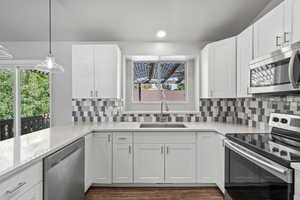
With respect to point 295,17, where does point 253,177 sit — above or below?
below

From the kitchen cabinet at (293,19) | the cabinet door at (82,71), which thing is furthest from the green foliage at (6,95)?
the kitchen cabinet at (293,19)

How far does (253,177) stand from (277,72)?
2.90 feet

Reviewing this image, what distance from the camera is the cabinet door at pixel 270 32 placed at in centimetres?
211

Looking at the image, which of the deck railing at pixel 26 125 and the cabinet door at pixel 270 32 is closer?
the cabinet door at pixel 270 32

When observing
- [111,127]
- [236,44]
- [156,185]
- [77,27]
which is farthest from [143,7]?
[156,185]

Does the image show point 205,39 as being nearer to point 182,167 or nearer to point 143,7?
point 143,7

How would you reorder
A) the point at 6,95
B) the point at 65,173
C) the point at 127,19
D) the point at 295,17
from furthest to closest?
the point at 6,95 < the point at 127,19 < the point at 65,173 < the point at 295,17

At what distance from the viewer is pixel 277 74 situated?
1.96 m

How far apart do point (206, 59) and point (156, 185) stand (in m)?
1.99

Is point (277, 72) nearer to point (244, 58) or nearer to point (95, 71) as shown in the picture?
point (244, 58)

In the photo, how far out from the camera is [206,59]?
3564 millimetres

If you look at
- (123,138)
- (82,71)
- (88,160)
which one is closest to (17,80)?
(82,71)

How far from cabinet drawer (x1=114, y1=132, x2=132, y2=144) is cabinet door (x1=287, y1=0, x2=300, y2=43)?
7.19 feet

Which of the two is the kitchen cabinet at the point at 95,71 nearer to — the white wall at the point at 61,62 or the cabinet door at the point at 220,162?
the white wall at the point at 61,62
